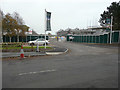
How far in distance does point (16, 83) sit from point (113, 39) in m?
26.3

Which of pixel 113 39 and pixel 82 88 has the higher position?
pixel 113 39

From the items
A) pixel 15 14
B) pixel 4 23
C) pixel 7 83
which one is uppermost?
pixel 15 14

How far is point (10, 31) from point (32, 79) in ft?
78.7

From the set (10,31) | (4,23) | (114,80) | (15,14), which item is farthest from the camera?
(15,14)

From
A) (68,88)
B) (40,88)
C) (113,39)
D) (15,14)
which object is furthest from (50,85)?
(15,14)

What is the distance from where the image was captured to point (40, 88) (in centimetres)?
393

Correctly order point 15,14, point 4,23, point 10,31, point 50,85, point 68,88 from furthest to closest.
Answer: point 15,14 → point 10,31 → point 4,23 → point 50,85 → point 68,88

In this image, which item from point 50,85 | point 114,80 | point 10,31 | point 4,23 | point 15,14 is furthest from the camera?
point 15,14

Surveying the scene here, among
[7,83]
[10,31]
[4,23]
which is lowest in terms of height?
[7,83]

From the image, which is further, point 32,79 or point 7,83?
point 32,79

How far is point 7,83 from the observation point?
14.5 feet

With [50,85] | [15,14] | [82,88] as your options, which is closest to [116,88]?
[82,88]

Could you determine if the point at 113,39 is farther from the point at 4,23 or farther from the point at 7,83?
the point at 7,83

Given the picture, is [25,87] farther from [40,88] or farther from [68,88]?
[68,88]
